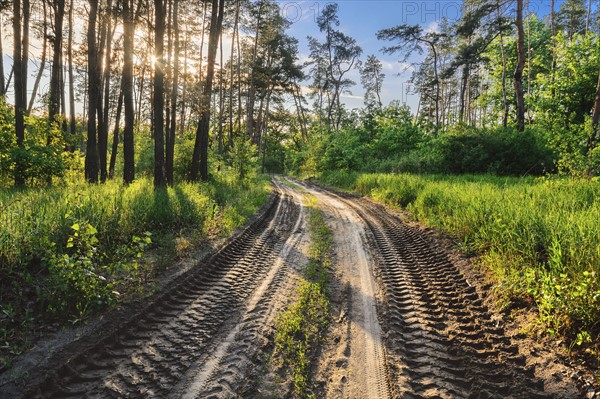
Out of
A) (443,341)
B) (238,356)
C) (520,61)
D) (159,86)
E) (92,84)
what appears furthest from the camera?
(520,61)

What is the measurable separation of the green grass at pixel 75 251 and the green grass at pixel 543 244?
5.14 m

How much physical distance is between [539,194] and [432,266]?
371 centimetres

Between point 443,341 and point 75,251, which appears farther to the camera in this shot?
point 75,251

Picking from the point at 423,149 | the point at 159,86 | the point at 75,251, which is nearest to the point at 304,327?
the point at 75,251

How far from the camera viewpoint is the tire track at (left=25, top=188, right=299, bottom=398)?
8.88 feet

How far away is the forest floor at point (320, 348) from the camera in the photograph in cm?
281

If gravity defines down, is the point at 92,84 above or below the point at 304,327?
above

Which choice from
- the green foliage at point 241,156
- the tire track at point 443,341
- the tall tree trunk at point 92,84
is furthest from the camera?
the green foliage at point 241,156

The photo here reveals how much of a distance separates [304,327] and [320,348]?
44cm

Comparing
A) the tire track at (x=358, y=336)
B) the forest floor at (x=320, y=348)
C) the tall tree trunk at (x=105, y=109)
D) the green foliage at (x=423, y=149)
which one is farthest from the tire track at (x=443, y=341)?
the tall tree trunk at (x=105, y=109)

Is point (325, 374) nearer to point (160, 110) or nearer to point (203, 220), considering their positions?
point (203, 220)

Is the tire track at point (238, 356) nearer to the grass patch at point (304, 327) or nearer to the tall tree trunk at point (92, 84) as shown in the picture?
the grass patch at point (304, 327)

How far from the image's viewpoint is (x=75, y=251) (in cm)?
489

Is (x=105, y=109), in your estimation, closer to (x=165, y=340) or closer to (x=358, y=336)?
(x=165, y=340)
